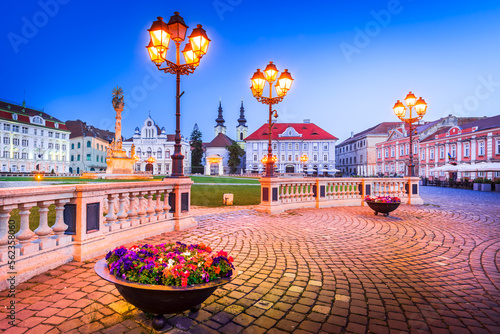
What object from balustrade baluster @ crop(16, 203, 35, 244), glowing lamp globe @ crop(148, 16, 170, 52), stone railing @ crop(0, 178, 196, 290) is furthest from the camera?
glowing lamp globe @ crop(148, 16, 170, 52)

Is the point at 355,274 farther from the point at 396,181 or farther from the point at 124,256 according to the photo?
the point at 396,181

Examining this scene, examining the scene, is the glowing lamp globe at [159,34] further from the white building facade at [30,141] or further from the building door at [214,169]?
the building door at [214,169]

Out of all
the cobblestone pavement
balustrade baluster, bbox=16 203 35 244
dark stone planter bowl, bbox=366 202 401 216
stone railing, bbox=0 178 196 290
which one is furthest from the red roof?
balustrade baluster, bbox=16 203 35 244

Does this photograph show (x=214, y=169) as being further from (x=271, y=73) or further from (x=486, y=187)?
(x=271, y=73)

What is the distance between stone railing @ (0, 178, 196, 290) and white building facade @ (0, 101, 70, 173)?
6656 cm

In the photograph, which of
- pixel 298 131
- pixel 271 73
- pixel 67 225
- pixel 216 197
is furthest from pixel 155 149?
pixel 67 225

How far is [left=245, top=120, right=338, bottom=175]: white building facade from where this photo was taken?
74.9 m

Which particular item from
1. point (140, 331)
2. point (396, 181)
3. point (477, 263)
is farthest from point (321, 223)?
point (396, 181)

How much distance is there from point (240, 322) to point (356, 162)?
3377 inches

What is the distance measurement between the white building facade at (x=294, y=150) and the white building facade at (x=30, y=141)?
1866 inches

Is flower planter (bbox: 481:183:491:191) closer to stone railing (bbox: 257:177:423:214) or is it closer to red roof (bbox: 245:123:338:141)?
stone railing (bbox: 257:177:423:214)

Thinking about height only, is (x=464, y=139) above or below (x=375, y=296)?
above

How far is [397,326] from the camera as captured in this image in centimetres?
300

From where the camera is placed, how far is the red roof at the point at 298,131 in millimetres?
74875
